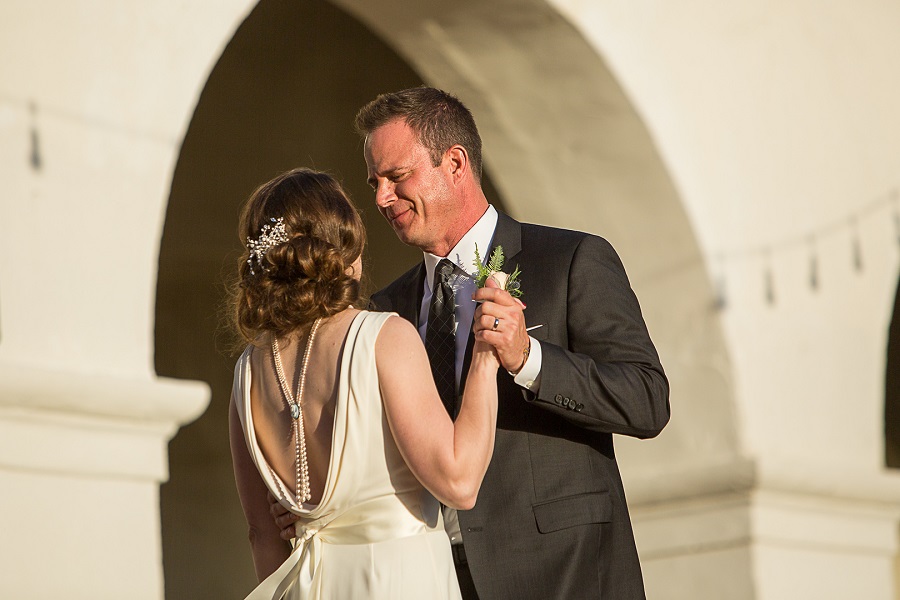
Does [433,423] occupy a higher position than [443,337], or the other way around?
[443,337]

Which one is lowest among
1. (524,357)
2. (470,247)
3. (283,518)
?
(283,518)

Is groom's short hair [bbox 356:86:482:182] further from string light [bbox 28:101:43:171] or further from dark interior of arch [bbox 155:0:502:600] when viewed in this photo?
dark interior of arch [bbox 155:0:502:600]

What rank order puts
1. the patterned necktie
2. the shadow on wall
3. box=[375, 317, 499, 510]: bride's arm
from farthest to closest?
the shadow on wall, the patterned necktie, box=[375, 317, 499, 510]: bride's arm

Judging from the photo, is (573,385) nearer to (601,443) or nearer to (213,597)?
(601,443)

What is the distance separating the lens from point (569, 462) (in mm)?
2904

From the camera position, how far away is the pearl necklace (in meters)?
2.60

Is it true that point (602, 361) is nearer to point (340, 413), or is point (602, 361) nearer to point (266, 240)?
point (340, 413)

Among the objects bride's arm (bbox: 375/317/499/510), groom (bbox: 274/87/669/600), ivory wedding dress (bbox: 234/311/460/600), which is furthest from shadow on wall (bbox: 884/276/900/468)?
bride's arm (bbox: 375/317/499/510)

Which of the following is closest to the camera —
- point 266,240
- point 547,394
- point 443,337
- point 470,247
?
point 266,240

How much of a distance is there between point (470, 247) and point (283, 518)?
780mm

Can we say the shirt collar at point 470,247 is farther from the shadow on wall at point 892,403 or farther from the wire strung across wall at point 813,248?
the shadow on wall at point 892,403

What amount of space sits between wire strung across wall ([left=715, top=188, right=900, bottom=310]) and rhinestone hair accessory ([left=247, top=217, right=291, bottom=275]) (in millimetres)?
2783

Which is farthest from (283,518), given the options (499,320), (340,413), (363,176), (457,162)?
(363,176)

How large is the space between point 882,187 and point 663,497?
1.66m
